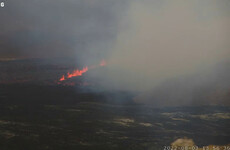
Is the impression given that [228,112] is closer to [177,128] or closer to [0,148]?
[177,128]

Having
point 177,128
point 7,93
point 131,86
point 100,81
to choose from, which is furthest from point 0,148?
point 100,81

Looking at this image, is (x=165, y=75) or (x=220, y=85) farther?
(x=165, y=75)

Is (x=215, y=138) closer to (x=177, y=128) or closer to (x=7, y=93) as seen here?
(x=177, y=128)

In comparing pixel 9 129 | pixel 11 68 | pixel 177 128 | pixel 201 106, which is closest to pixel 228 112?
pixel 201 106

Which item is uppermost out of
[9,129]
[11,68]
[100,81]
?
[11,68]

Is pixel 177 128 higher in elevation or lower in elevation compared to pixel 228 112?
lower

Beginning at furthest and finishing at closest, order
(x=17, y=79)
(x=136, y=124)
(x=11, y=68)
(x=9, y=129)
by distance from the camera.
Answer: (x=11, y=68) → (x=17, y=79) → (x=136, y=124) → (x=9, y=129)

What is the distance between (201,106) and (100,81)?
596 inches

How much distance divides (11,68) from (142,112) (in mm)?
33505

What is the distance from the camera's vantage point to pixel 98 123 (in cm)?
1895

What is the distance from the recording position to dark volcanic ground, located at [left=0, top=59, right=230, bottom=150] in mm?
15281

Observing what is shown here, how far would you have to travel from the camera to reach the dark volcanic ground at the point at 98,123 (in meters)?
15.3

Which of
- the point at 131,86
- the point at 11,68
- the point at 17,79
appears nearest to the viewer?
the point at 131,86

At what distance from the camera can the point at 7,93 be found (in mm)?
28484
